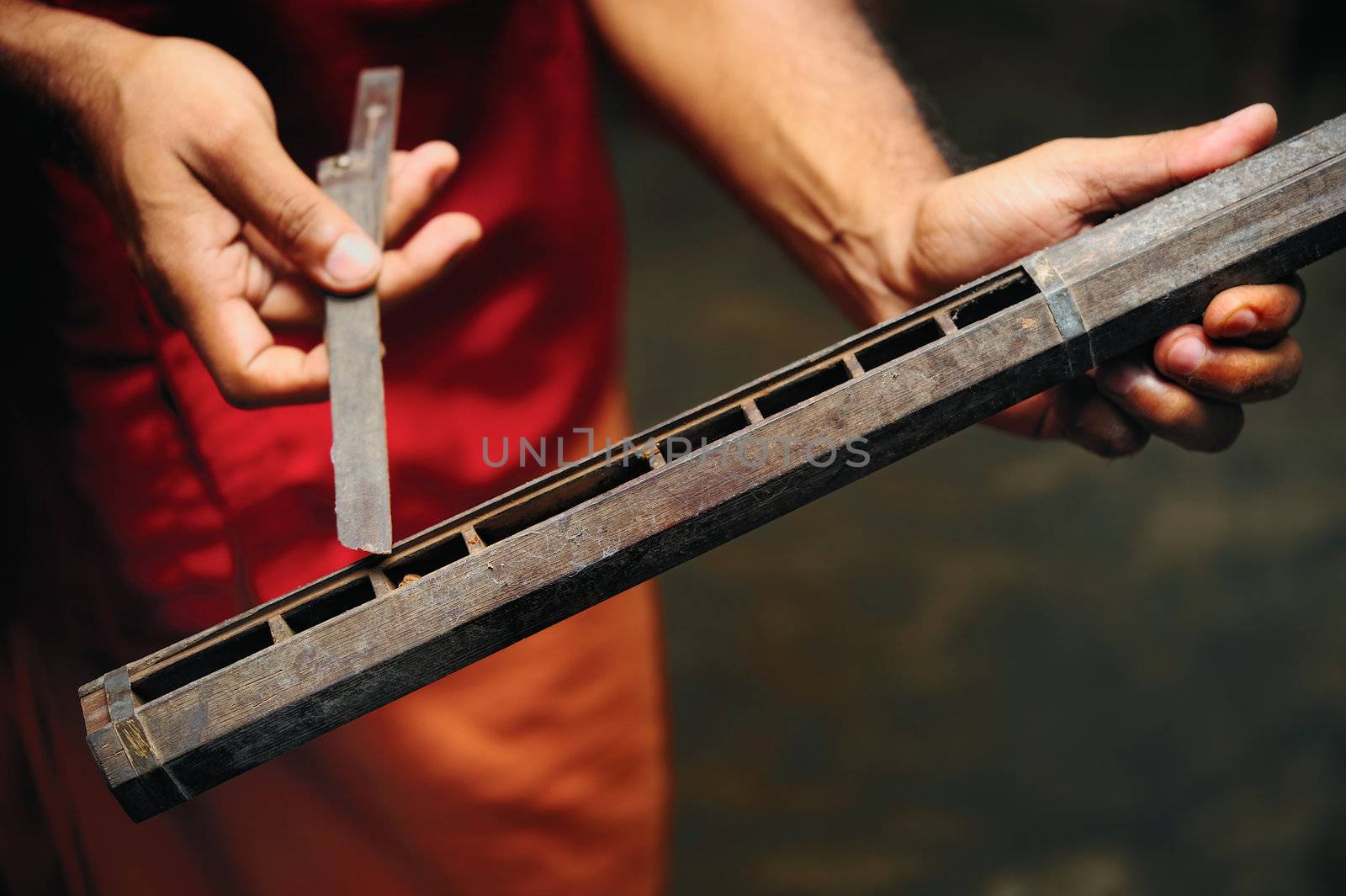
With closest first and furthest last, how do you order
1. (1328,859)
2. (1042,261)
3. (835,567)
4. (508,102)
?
(1042,261), (508,102), (1328,859), (835,567)

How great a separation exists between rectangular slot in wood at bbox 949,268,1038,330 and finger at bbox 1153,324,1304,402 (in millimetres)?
174

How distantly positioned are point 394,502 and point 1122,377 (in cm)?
66

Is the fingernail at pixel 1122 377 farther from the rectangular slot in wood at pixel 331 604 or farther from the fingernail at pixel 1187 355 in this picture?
the rectangular slot in wood at pixel 331 604

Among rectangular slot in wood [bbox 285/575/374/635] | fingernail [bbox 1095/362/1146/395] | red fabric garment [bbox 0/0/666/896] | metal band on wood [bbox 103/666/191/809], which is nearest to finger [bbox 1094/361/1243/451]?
fingernail [bbox 1095/362/1146/395]

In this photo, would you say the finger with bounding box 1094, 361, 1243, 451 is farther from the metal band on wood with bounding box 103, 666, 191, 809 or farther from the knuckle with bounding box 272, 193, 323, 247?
the metal band on wood with bounding box 103, 666, 191, 809

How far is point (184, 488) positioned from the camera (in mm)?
919

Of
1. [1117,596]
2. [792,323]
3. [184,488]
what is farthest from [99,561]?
[792,323]

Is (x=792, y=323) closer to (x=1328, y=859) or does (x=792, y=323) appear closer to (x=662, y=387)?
(x=662, y=387)

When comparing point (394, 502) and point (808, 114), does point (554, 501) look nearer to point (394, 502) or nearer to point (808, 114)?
point (394, 502)

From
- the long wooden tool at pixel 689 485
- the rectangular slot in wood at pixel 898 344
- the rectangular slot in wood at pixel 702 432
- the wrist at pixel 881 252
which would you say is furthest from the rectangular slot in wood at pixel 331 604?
the wrist at pixel 881 252

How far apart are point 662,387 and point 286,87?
5.92ft

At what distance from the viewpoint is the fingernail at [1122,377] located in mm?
939

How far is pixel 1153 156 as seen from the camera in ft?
2.86

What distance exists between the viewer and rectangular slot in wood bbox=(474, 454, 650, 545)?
2.41 feet
